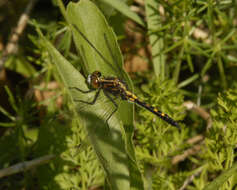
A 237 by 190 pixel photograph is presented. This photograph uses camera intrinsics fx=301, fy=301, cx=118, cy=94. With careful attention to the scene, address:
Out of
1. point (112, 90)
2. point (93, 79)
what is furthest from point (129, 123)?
point (112, 90)

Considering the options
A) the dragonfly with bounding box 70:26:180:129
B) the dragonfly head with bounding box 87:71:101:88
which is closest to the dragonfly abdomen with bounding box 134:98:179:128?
the dragonfly with bounding box 70:26:180:129

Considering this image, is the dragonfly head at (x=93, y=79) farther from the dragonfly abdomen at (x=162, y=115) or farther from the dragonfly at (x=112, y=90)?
the dragonfly abdomen at (x=162, y=115)

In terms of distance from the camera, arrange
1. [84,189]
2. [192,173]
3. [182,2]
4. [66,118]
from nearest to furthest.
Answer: [84,189], [192,173], [182,2], [66,118]

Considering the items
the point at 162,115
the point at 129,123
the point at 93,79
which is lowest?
the point at 162,115

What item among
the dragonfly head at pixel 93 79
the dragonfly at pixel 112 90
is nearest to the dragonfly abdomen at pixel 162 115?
the dragonfly at pixel 112 90

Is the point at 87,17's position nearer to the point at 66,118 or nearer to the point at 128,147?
the point at 128,147

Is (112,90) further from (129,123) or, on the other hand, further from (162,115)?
(129,123)

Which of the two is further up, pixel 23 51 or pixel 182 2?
pixel 23 51

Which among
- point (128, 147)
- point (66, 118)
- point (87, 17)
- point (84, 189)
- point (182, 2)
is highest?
point (87, 17)

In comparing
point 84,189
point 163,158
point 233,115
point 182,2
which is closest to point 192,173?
point 163,158
